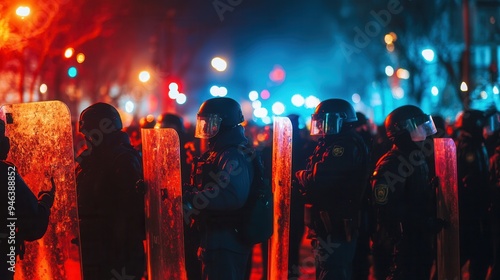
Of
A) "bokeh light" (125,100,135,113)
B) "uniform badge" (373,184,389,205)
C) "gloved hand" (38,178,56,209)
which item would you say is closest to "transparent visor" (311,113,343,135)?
"uniform badge" (373,184,389,205)

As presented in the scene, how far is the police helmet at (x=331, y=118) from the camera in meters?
6.80

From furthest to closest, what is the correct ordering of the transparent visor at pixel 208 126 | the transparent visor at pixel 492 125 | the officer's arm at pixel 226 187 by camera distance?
the transparent visor at pixel 492 125 < the transparent visor at pixel 208 126 < the officer's arm at pixel 226 187

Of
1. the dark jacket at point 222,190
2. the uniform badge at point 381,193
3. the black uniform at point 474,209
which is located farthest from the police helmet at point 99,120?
the black uniform at point 474,209

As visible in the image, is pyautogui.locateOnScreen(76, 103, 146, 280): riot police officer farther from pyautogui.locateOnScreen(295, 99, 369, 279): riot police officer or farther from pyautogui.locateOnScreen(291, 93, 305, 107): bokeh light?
pyautogui.locateOnScreen(291, 93, 305, 107): bokeh light

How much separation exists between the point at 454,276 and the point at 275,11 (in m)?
34.4

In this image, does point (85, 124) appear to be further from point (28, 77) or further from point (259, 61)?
point (259, 61)

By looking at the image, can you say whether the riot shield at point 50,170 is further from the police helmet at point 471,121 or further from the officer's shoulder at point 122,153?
the police helmet at point 471,121

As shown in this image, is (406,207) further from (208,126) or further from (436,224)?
(208,126)

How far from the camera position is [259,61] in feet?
139

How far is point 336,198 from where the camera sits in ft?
21.5

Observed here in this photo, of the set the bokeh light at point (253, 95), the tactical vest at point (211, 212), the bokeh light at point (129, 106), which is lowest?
the tactical vest at point (211, 212)

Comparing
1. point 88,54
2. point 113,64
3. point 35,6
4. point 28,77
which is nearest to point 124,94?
point 113,64

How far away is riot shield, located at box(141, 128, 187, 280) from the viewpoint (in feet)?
17.2

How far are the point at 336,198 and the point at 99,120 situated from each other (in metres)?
2.30
